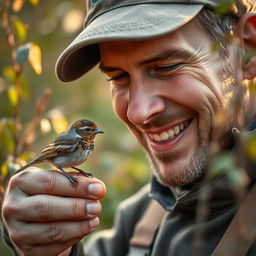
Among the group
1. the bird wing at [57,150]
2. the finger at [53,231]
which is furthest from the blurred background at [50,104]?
the finger at [53,231]

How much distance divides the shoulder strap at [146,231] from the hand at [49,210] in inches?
26.6

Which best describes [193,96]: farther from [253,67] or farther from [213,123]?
[253,67]

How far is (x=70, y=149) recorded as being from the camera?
2.45 metres

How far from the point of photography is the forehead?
2482mm

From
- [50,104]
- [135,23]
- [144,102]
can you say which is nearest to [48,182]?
[144,102]

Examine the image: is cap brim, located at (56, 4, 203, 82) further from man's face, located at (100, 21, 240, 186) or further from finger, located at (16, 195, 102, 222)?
finger, located at (16, 195, 102, 222)

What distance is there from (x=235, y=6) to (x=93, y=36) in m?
0.77

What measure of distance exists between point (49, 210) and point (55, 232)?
0.42 feet

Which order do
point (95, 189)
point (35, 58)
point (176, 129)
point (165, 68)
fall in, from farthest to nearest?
point (35, 58) → point (176, 129) → point (165, 68) → point (95, 189)

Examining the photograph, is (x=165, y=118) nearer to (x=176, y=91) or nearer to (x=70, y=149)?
(x=176, y=91)

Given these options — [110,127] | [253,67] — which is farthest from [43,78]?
[253,67]

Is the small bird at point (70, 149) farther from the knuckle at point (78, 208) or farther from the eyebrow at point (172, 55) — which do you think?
the eyebrow at point (172, 55)

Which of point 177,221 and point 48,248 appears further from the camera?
point 177,221

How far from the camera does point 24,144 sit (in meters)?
3.04
